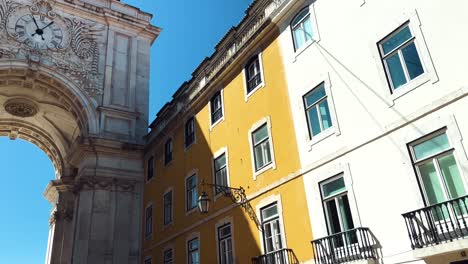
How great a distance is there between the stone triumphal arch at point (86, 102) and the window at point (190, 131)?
238 inches

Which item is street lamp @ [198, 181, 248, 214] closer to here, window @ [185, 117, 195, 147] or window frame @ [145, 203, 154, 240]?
window @ [185, 117, 195, 147]

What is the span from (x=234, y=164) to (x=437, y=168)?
25.9ft

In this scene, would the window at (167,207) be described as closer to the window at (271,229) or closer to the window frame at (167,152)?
the window frame at (167,152)

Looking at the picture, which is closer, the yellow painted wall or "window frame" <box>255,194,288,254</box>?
"window frame" <box>255,194,288,254</box>

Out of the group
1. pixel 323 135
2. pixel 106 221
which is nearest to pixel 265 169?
pixel 323 135

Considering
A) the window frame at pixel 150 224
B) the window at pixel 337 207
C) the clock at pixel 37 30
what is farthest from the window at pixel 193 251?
the clock at pixel 37 30

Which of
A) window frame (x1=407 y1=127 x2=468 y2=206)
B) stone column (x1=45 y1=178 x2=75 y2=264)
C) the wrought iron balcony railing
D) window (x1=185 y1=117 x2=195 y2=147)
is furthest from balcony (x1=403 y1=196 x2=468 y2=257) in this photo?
stone column (x1=45 y1=178 x2=75 y2=264)

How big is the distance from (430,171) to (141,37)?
24.3 m

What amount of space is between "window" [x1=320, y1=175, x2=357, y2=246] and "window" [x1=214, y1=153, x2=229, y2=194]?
5.19m

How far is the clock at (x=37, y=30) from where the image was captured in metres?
25.0

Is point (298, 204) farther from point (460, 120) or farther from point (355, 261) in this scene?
point (460, 120)

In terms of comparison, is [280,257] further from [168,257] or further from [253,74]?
[168,257]

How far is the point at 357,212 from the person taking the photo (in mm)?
10344

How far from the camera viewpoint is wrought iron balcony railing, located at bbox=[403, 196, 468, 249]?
26.6ft
